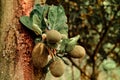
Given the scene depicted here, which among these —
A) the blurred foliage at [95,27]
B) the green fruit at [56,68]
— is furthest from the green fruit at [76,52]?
the blurred foliage at [95,27]

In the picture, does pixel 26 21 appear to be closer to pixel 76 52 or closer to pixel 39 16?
pixel 39 16

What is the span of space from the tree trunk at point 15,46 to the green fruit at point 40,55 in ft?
0.19

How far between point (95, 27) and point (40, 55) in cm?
165

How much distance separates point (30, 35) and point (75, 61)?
185cm

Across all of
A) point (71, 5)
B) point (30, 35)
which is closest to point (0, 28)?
point (30, 35)

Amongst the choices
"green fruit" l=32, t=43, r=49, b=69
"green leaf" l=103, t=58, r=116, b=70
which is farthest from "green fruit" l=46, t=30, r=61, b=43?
"green leaf" l=103, t=58, r=116, b=70

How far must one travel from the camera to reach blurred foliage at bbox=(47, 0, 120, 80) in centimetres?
240

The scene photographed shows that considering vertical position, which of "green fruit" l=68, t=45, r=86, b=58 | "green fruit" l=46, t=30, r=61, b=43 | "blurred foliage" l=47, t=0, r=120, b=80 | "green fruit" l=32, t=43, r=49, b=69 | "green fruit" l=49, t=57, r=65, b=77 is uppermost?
"green fruit" l=46, t=30, r=61, b=43

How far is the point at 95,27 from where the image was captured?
2646 millimetres

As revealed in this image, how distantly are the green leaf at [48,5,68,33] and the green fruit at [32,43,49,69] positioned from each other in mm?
92

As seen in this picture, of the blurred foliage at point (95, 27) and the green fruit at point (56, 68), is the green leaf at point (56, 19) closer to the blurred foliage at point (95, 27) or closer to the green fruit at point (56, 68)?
the green fruit at point (56, 68)

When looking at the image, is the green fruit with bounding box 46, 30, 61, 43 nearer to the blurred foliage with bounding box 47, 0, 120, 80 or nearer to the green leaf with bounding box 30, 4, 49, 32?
the green leaf with bounding box 30, 4, 49, 32

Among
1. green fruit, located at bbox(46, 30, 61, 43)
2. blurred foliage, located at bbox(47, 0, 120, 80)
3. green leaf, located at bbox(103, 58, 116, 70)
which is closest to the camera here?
green fruit, located at bbox(46, 30, 61, 43)

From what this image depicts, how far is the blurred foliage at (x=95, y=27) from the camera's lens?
7.88ft
